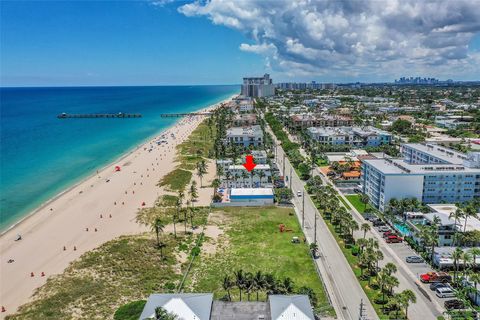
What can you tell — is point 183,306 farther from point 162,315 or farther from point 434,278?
point 434,278

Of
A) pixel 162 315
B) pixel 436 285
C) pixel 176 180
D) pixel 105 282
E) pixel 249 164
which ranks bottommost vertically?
pixel 105 282

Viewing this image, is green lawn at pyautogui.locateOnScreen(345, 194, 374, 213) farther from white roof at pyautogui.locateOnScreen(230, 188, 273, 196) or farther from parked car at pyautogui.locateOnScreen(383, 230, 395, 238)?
white roof at pyautogui.locateOnScreen(230, 188, 273, 196)

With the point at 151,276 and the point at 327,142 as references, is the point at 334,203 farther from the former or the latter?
the point at 327,142

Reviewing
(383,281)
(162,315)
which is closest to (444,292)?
(383,281)

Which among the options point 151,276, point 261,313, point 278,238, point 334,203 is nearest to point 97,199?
point 151,276

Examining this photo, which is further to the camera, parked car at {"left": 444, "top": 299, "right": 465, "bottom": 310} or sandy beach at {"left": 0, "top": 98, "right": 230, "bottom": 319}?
sandy beach at {"left": 0, "top": 98, "right": 230, "bottom": 319}

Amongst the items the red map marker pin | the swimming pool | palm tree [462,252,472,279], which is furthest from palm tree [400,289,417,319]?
the red map marker pin
